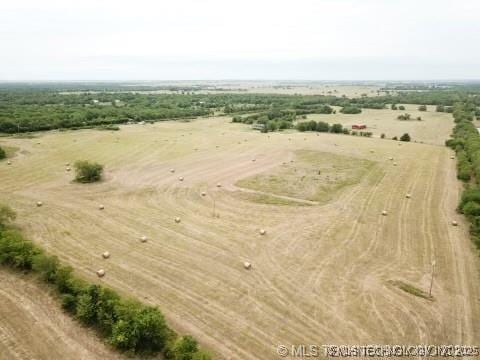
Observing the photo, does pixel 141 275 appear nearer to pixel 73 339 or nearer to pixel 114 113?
pixel 73 339

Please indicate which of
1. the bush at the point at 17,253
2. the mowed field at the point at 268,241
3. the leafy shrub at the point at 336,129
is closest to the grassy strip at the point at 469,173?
the mowed field at the point at 268,241

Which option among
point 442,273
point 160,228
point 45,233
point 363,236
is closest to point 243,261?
point 160,228

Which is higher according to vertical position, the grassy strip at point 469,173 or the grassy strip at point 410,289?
the grassy strip at point 469,173

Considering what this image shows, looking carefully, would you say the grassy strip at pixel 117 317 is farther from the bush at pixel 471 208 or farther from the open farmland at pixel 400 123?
the open farmland at pixel 400 123

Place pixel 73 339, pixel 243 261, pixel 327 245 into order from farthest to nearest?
1. pixel 327 245
2. pixel 243 261
3. pixel 73 339

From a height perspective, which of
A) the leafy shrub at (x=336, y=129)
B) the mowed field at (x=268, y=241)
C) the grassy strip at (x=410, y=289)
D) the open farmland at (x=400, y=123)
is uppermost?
the grassy strip at (x=410, y=289)

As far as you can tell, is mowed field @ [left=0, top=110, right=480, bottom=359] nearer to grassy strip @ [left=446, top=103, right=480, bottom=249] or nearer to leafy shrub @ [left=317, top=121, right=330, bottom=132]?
grassy strip @ [left=446, top=103, right=480, bottom=249]
